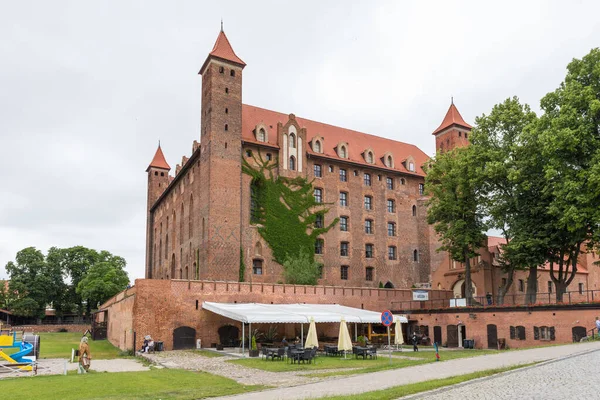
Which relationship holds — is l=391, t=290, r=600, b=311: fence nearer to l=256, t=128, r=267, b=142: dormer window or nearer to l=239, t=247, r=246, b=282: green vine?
l=239, t=247, r=246, b=282: green vine

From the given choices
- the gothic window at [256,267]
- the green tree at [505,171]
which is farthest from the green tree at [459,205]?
the gothic window at [256,267]

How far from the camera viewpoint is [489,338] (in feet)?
101

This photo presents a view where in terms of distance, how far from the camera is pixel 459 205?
34406 mm

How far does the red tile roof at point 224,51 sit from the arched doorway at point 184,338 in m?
19.3

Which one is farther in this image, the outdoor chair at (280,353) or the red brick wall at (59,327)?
the red brick wall at (59,327)

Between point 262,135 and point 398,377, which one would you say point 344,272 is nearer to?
point 262,135

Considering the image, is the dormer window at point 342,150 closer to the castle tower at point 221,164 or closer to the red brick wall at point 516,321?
the castle tower at point 221,164

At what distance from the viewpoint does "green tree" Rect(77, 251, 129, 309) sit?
207ft

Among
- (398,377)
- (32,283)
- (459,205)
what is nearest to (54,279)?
(32,283)

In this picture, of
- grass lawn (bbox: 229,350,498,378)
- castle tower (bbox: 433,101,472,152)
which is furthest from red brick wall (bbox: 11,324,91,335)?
grass lawn (bbox: 229,350,498,378)

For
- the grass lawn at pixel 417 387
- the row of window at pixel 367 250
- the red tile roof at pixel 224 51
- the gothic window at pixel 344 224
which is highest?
the red tile roof at pixel 224 51

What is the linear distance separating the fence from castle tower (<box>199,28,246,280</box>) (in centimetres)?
1212

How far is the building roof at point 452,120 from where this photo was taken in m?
50.7

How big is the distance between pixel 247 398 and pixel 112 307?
106 ft
